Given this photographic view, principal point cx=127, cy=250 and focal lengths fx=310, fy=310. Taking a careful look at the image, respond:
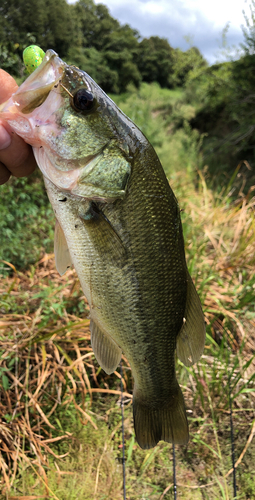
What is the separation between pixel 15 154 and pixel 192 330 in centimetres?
102

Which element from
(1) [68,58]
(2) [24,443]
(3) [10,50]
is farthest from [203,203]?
(1) [68,58]

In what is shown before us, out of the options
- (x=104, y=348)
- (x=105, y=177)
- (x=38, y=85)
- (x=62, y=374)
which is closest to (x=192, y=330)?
(x=104, y=348)

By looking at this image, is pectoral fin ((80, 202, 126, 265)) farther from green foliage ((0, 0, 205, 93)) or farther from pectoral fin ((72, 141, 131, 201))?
green foliage ((0, 0, 205, 93))

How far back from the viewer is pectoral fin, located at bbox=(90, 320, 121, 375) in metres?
1.26

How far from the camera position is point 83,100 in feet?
3.45

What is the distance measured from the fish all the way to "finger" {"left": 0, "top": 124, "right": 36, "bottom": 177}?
0.10 meters

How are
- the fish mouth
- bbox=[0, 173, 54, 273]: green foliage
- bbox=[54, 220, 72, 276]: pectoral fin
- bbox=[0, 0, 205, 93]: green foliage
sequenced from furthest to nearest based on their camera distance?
bbox=[0, 0, 205, 93]: green foliage → bbox=[0, 173, 54, 273]: green foliage → bbox=[54, 220, 72, 276]: pectoral fin → the fish mouth

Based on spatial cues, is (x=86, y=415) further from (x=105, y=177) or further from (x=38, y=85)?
(x=38, y=85)

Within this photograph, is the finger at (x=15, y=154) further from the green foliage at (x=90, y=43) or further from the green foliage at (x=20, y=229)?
the green foliage at (x=90, y=43)

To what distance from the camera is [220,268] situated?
3797 mm

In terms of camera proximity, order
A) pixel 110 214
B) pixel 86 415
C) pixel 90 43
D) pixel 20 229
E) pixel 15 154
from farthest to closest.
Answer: pixel 90 43 < pixel 20 229 < pixel 86 415 < pixel 15 154 < pixel 110 214

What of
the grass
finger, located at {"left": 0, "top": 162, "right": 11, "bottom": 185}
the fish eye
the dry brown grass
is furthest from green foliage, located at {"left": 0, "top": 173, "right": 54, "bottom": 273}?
the fish eye

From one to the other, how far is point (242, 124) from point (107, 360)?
8988mm

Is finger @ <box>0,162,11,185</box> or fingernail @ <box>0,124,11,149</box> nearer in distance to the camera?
fingernail @ <box>0,124,11,149</box>
